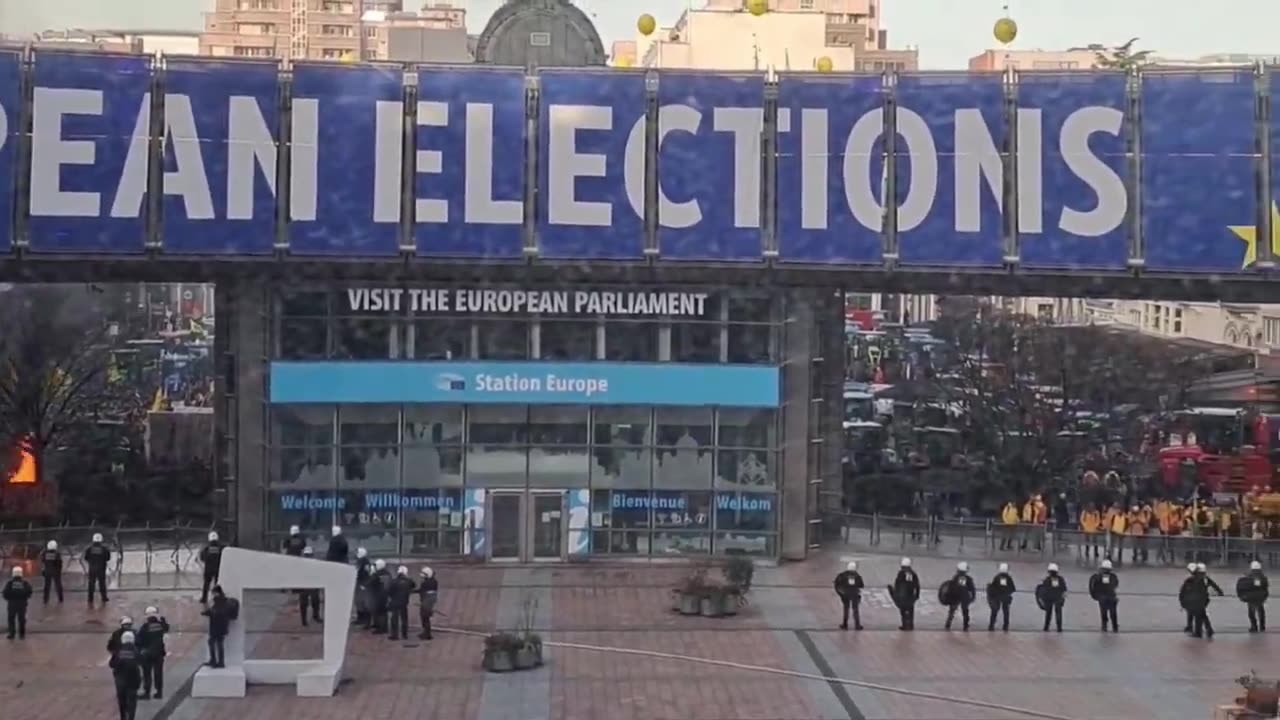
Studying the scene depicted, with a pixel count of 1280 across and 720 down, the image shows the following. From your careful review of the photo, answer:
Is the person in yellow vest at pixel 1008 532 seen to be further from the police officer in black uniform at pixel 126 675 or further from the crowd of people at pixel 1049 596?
the police officer in black uniform at pixel 126 675

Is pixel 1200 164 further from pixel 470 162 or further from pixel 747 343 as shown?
pixel 470 162

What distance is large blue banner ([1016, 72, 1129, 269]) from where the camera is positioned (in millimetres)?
29656

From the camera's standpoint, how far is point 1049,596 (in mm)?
24266

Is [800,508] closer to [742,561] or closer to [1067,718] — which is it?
[742,561]

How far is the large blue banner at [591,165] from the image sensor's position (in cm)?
2989

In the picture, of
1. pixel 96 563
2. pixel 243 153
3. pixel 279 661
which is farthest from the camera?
pixel 243 153

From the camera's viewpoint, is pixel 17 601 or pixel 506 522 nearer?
pixel 17 601

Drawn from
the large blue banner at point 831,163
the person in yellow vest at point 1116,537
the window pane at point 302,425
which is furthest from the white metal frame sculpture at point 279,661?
the person in yellow vest at point 1116,537

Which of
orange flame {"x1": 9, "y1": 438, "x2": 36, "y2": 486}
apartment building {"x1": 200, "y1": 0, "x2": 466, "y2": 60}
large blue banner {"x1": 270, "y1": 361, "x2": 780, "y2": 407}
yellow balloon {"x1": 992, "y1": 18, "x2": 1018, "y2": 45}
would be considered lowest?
orange flame {"x1": 9, "y1": 438, "x2": 36, "y2": 486}

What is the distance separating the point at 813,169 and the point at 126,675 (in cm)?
1564

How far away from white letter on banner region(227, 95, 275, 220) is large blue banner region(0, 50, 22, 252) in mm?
3314

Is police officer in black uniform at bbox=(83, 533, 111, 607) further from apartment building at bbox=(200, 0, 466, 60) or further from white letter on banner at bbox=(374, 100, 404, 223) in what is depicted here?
apartment building at bbox=(200, 0, 466, 60)

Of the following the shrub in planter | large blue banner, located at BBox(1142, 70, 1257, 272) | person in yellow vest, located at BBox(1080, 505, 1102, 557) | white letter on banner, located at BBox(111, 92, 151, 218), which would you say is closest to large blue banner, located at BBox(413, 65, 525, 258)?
white letter on banner, located at BBox(111, 92, 151, 218)

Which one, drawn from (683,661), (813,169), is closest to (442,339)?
(813,169)
